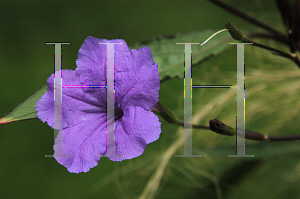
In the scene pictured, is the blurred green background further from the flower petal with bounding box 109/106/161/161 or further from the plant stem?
the flower petal with bounding box 109/106/161/161

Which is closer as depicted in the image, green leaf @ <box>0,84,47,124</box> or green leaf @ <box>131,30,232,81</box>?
green leaf @ <box>0,84,47,124</box>

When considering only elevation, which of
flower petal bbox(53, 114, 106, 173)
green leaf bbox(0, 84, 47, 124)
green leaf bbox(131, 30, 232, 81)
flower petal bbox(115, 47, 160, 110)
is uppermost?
green leaf bbox(131, 30, 232, 81)

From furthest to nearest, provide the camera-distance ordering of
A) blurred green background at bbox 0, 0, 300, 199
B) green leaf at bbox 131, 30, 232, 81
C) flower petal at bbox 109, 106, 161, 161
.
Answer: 1. blurred green background at bbox 0, 0, 300, 199
2. green leaf at bbox 131, 30, 232, 81
3. flower petal at bbox 109, 106, 161, 161

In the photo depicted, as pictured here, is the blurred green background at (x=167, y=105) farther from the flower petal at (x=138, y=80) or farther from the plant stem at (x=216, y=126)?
the flower petal at (x=138, y=80)

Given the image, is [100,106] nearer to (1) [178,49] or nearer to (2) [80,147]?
(2) [80,147]

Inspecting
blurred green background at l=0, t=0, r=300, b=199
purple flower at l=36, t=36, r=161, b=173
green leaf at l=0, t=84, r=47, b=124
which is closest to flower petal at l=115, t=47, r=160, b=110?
purple flower at l=36, t=36, r=161, b=173

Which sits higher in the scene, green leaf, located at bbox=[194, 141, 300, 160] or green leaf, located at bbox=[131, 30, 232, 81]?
green leaf, located at bbox=[131, 30, 232, 81]

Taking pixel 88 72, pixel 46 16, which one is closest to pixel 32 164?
pixel 46 16
